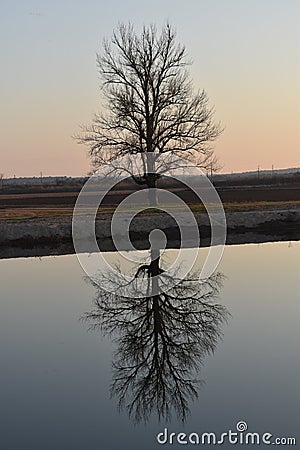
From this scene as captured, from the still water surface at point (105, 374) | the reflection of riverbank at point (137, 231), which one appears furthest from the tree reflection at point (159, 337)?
the reflection of riverbank at point (137, 231)

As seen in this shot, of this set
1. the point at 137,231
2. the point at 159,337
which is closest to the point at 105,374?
the point at 159,337

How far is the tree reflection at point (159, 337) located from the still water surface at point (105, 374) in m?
0.21

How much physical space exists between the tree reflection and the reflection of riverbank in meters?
8.85

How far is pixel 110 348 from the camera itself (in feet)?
41.1

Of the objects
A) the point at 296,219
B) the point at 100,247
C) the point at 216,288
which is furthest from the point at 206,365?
the point at 296,219

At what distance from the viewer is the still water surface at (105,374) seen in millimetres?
8562

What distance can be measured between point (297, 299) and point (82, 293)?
19.4 feet

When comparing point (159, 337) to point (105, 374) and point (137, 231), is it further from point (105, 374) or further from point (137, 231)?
point (137, 231)

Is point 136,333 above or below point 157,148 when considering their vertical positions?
below

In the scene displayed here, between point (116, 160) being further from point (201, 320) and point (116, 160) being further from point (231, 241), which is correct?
point (201, 320)

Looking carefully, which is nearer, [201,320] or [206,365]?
[206,365]

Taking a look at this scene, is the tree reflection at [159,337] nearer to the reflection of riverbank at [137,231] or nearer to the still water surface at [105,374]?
the still water surface at [105,374]

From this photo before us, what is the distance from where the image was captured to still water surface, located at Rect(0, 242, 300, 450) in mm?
8562

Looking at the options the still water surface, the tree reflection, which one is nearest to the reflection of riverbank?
the tree reflection
